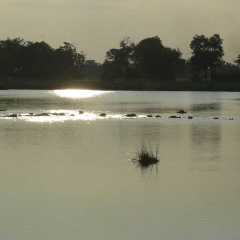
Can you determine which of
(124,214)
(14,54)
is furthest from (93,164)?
(14,54)

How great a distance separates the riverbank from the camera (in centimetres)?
14050

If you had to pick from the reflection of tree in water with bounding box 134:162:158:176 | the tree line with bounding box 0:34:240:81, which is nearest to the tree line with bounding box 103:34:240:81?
the tree line with bounding box 0:34:240:81

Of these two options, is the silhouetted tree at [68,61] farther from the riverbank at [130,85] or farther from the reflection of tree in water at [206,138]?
the reflection of tree in water at [206,138]

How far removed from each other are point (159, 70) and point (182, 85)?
15329 mm

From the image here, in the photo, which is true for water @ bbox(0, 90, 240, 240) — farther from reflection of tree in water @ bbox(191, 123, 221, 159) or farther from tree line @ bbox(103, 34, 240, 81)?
tree line @ bbox(103, 34, 240, 81)

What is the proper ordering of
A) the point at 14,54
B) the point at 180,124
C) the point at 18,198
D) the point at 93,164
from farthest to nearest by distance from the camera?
the point at 14,54 < the point at 180,124 < the point at 93,164 < the point at 18,198

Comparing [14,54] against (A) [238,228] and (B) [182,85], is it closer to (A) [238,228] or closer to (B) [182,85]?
(B) [182,85]

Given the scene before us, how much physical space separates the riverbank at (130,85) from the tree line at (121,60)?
2844 mm

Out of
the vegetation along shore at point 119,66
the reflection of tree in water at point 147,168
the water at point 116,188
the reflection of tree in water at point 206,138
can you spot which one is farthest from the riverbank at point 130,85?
the reflection of tree in water at point 147,168

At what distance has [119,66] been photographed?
17462cm

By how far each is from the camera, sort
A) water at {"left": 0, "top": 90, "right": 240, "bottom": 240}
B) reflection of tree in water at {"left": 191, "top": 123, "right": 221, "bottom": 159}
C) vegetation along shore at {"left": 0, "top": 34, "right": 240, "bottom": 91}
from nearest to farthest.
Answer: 1. water at {"left": 0, "top": 90, "right": 240, "bottom": 240}
2. reflection of tree in water at {"left": 191, "top": 123, "right": 221, "bottom": 159}
3. vegetation along shore at {"left": 0, "top": 34, "right": 240, "bottom": 91}

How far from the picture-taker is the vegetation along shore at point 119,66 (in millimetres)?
153625

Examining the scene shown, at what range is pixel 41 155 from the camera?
28.9 m

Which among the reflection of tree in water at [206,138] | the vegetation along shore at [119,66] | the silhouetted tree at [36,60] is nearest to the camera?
the reflection of tree in water at [206,138]
